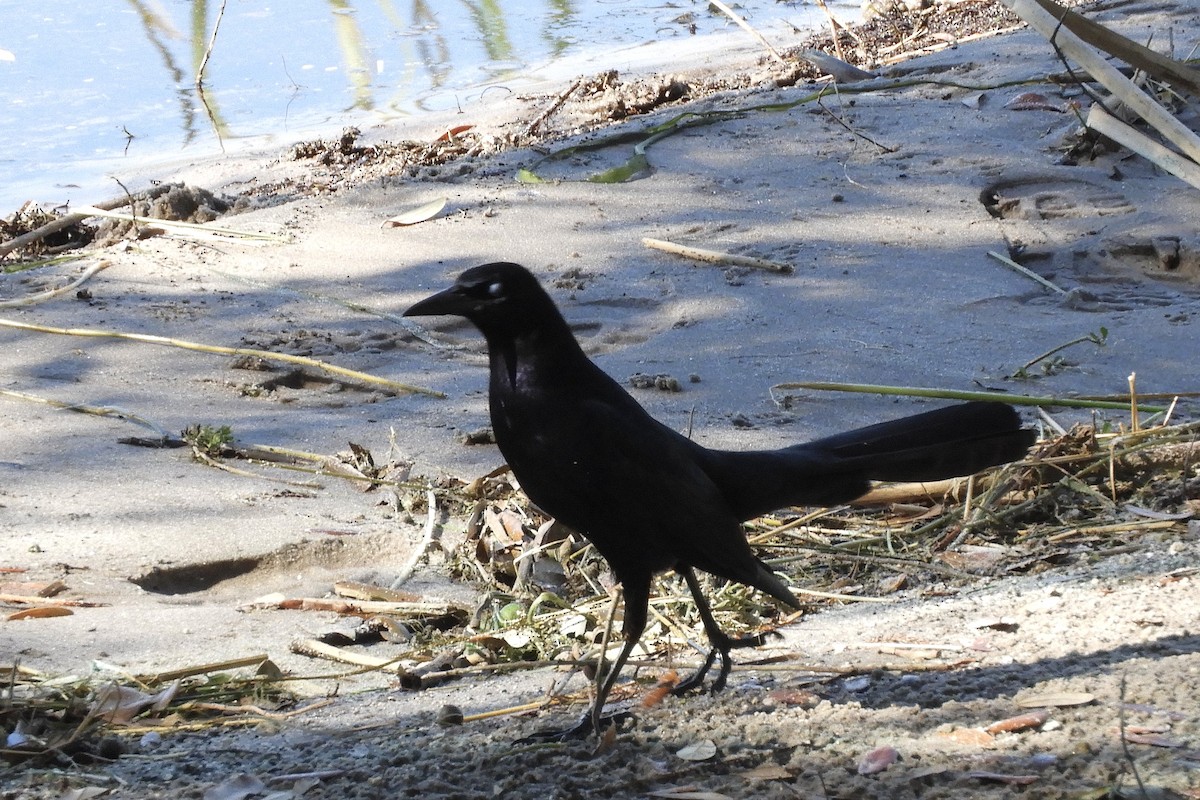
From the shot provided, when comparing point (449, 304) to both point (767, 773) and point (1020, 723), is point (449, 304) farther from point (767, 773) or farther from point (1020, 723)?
point (1020, 723)

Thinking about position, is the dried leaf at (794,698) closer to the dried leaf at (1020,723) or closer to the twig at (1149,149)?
the dried leaf at (1020,723)

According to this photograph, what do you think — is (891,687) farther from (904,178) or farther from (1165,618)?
(904,178)

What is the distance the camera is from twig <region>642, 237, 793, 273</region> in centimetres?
653

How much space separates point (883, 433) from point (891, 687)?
680 mm

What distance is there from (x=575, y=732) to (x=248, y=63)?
12176 millimetres

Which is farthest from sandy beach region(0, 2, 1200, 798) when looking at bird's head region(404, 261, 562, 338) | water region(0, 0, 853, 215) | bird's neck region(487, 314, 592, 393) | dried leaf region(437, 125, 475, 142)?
water region(0, 0, 853, 215)

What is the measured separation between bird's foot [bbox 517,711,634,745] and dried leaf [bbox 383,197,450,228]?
197 inches

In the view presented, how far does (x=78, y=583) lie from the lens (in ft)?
12.8

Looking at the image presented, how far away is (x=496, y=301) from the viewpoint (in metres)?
3.03

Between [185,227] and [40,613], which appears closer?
[40,613]

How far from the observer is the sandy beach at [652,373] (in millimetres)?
2648

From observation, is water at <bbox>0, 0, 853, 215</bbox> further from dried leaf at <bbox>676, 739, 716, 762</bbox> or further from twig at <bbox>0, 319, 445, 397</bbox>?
dried leaf at <bbox>676, 739, 716, 762</bbox>

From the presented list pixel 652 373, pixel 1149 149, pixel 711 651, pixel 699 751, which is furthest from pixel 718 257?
pixel 699 751

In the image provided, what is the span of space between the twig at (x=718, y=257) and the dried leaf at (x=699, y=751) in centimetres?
414
